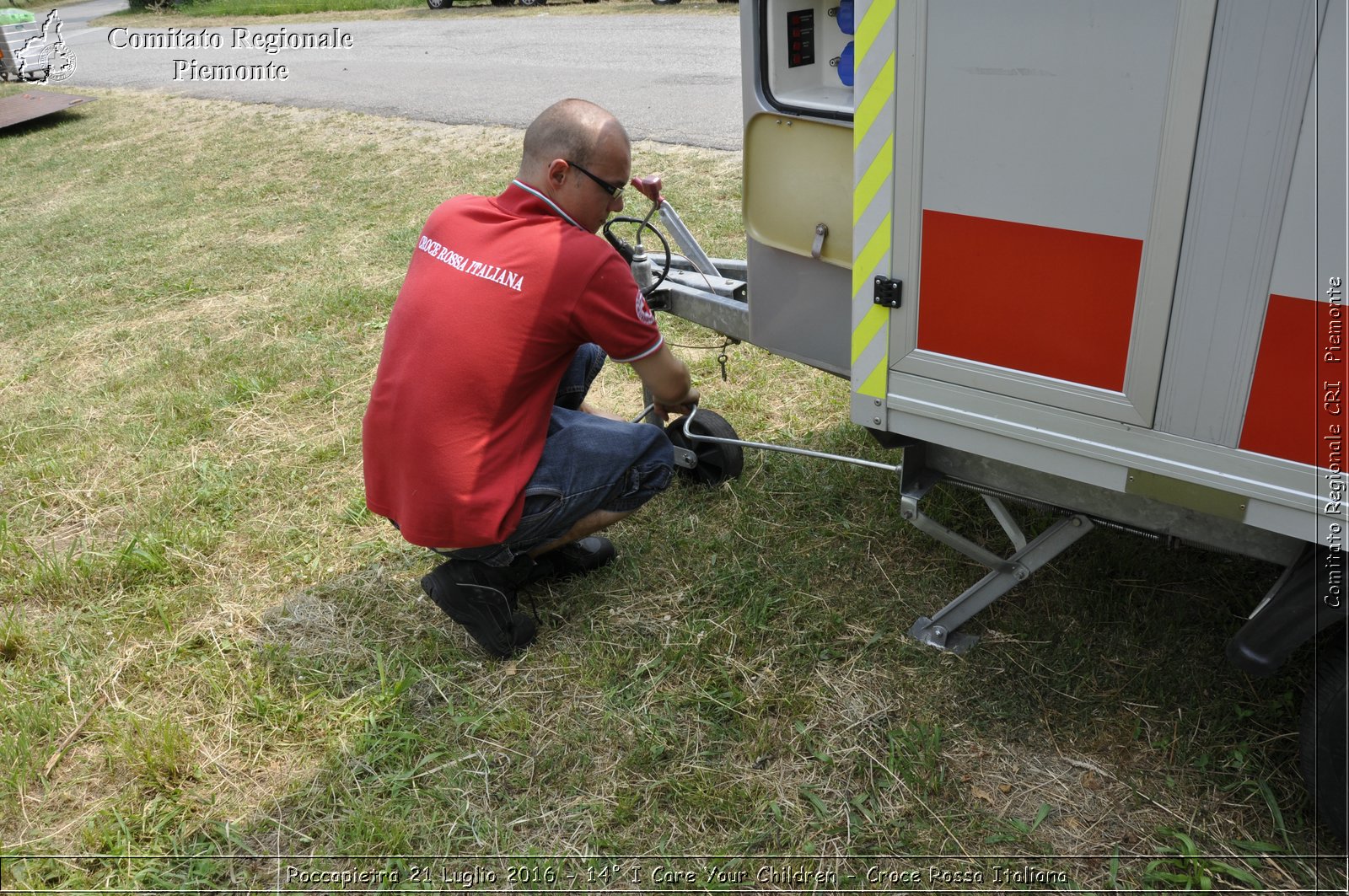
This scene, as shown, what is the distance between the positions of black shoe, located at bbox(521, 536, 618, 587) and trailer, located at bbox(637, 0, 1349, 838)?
3.79 feet

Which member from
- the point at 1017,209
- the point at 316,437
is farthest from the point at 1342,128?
the point at 316,437

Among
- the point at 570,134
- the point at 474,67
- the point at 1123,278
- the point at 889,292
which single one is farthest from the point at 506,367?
the point at 474,67

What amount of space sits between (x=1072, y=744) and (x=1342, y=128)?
1576 millimetres

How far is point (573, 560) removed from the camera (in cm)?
339

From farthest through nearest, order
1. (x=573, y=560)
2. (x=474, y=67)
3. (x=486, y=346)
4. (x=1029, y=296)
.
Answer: (x=474, y=67), (x=573, y=560), (x=486, y=346), (x=1029, y=296)

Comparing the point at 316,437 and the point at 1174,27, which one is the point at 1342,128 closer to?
the point at 1174,27

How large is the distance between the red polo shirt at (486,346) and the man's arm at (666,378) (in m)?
0.04

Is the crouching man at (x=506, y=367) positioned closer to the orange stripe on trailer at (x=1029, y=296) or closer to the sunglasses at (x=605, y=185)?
the sunglasses at (x=605, y=185)

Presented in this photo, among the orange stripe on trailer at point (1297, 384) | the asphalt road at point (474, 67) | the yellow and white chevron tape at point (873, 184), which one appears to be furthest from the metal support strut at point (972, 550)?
the asphalt road at point (474, 67)

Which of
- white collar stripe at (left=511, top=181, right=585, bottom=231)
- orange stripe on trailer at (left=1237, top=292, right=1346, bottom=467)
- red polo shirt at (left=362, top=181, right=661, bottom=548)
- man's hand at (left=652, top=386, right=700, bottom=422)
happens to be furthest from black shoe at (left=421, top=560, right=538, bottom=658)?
orange stripe on trailer at (left=1237, top=292, right=1346, bottom=467)

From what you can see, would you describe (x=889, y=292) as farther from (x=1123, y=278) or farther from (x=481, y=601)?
(x=481, y=601)

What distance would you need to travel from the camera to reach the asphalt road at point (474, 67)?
A: 9438mm

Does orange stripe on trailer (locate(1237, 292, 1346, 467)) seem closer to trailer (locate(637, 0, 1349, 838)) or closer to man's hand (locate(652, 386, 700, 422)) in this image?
trailer (locate(637, 0, 1349, 838))

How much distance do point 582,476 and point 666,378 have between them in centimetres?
38
